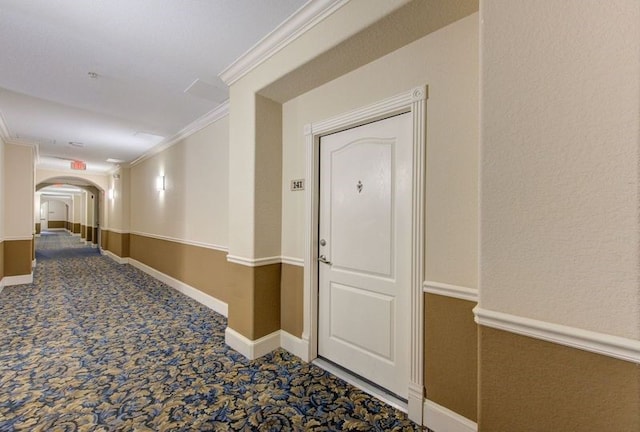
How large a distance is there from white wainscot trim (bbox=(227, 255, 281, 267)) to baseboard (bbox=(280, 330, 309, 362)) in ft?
2.35

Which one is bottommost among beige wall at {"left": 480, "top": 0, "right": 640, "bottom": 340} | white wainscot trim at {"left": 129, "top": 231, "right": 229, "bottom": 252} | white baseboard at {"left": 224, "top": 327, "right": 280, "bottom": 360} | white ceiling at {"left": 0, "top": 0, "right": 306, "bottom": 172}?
white baseboard at {"left": 224, "top": 327, "right": 280, "bottom": 360}

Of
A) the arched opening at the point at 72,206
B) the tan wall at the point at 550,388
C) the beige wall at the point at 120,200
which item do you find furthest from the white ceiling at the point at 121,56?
the arched opening at the point at 72,206

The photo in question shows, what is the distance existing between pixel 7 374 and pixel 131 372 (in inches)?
37.9

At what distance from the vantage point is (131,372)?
234 cm

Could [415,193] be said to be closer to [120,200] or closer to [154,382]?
[154,382]

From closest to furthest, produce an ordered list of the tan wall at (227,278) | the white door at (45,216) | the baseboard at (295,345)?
1. the baseboard at (295,345)
2. the tan wall at (227,278)
3. the white door at (45,216)

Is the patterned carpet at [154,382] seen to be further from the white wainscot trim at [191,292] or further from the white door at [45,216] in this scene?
the white door at [45,216]

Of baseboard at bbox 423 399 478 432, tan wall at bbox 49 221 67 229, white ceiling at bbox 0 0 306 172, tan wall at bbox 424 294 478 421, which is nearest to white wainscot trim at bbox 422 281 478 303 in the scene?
tan wall at bbox 424 294 478 421

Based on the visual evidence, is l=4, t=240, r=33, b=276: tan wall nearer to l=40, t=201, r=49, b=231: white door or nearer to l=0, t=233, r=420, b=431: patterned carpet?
l=0, t=233, r=420, b=431: patterned carpet

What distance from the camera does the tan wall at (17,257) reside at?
5156 mm

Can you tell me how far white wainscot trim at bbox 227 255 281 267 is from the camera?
103 inches

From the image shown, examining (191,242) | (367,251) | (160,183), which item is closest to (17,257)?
(160,183)

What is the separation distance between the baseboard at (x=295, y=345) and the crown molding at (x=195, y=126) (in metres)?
2.78

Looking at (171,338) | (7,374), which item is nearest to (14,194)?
(7,374)
